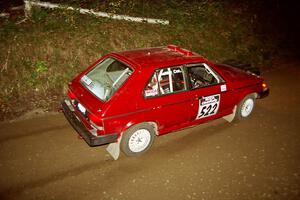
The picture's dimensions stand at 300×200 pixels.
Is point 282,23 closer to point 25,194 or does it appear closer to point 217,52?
point 217,52

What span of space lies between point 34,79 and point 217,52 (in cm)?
650

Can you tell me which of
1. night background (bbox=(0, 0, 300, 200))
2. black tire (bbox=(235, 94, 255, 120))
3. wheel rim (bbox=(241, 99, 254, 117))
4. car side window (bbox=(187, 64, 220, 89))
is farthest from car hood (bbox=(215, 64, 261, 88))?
night background (bbox=(0, 0, 300, 200))

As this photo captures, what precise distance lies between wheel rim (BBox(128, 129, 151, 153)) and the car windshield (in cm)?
90

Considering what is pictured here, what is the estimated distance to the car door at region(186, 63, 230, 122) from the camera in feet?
17.9

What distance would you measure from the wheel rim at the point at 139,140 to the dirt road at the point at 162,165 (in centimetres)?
21

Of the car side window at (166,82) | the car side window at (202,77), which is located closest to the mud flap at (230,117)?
the car side window at (202,77)

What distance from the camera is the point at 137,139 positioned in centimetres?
516

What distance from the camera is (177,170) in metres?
5.07

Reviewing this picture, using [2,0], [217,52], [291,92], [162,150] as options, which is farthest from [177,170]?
[2,0]

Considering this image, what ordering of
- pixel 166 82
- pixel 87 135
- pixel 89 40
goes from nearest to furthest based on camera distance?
pixel 87 135 → pixel 166 82 → pixel 89 40

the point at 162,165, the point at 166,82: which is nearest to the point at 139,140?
the point at 162,165

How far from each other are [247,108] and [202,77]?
60.1 inches

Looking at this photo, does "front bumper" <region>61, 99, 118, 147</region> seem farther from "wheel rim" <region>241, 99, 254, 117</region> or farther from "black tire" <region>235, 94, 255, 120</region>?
"wheel rim" <region>241, 99, 254, 117</region>

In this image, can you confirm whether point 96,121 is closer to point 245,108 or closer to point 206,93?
point 206,93
